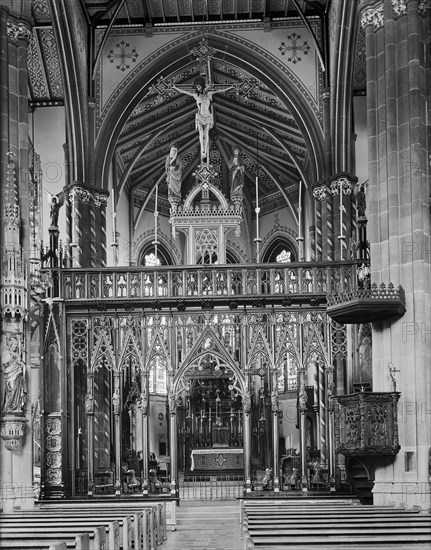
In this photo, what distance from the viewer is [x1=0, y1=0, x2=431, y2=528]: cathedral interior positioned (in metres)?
17.5

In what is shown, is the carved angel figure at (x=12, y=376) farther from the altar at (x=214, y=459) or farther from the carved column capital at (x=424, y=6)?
the altar at (x=214, y=459)

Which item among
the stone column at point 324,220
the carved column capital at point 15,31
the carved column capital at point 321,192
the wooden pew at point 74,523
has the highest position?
the carved column capital at point 15,31

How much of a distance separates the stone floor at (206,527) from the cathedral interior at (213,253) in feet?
2.40

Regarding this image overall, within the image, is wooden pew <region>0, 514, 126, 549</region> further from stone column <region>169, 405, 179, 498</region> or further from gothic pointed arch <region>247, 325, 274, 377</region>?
gothic pointed arch <region>247, 325, 274, 377</region>

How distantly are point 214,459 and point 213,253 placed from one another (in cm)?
603

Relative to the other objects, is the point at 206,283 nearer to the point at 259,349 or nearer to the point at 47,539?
the point at 259,349

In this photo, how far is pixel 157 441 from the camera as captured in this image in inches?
1406

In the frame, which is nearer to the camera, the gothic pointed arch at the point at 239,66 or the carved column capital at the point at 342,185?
the carved column capital at the point at 342,185

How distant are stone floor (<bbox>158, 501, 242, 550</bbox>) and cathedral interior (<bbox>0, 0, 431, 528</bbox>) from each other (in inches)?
28.8

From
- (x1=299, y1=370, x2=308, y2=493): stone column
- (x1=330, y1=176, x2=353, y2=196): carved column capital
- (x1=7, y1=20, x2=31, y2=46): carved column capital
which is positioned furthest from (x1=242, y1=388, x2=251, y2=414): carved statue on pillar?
(x1=7, y1=20, x2=31, y2=46): carved column capital

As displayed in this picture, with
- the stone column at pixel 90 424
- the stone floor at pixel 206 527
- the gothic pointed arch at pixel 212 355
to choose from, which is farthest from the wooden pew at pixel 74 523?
the gothic pointed arch at pixel 212 355

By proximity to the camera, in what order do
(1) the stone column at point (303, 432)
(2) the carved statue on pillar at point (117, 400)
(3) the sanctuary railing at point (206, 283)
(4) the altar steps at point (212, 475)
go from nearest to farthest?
(1) the stone column at point (303, 432) < (2) the carved statue on pillar at point (117, 400) < (3) the sanctuary railing at point (206, 283) < (4) the altar steps at point (212, 475)

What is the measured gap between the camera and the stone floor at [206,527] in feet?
52.0

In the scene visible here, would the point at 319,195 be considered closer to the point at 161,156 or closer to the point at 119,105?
the point at 119,105
